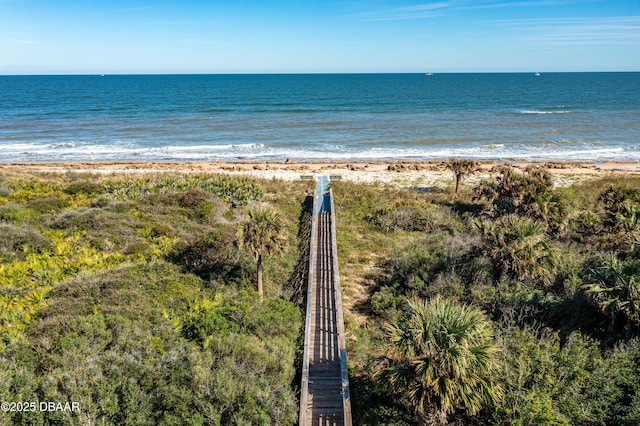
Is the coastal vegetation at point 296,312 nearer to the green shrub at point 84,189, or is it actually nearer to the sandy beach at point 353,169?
the green shrub at point 84,189

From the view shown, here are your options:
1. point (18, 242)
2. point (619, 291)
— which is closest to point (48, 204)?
point (18, 242)

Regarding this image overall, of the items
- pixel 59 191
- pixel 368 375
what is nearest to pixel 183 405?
pixel 368 375

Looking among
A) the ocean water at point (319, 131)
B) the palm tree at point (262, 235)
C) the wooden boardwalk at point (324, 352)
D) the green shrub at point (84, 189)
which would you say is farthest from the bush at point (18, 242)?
the ocean water at point (319, 131)

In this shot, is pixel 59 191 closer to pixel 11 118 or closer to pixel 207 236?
pixel 207 236

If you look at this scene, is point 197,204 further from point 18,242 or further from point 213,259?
point 18,242

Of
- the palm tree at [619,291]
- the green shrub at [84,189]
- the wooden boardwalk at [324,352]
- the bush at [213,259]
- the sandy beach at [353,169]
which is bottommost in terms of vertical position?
the wooden boardwalk at [324,352]

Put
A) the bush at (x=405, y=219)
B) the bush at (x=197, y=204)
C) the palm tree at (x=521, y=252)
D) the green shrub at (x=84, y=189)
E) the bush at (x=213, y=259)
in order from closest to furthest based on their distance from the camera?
the palm tree at (x=521, y=252) → the bush at (x=213, y=259) → the bush at (x=197, y=204) → the bush at (x=405, y=219) → the green shrub at (x=84, y=189)
